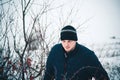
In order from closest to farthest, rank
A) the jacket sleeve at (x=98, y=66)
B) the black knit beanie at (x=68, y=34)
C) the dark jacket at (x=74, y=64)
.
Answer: the jacket sleeve at (x=98, y=66)
the dark jacket at (x=74, y=64)
the black knit beanie at (x=68, y=34)

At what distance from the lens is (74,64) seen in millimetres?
3568

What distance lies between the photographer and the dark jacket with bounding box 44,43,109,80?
3465 mm

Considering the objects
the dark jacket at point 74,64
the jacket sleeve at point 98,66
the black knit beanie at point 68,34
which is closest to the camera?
the jacket sleeve at point 98,66

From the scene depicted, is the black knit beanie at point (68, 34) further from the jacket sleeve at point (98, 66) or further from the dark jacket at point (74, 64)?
the jacket sleeve at point (98, 66)

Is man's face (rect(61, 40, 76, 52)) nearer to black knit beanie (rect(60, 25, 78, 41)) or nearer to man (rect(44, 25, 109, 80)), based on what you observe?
man (rect(44, 25, 109, 80))

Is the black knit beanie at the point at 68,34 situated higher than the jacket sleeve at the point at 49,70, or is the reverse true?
the black knit beanie at the point at 68,34

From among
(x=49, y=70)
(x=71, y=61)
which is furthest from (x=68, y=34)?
(x=49, y=70)

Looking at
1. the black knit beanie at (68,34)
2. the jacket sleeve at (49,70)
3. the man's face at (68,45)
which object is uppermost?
the black knit beanie at (68,34)

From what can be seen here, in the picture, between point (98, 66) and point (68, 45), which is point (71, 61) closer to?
point (68, 45)

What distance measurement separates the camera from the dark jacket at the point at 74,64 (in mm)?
3465

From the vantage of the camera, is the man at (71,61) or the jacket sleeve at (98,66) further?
the man at (71,61)

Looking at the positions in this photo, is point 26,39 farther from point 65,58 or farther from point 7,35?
point 65,58

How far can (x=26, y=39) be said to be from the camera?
474 centimetres

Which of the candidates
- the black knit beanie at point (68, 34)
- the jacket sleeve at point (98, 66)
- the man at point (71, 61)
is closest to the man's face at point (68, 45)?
the man at point (71, 61)
